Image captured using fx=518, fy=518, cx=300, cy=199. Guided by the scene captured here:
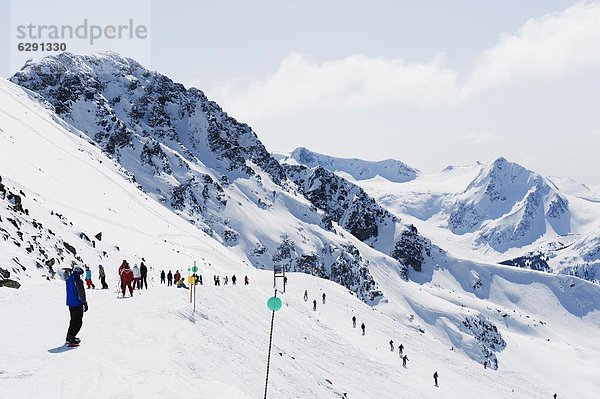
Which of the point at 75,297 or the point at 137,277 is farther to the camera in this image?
the point at 137,277

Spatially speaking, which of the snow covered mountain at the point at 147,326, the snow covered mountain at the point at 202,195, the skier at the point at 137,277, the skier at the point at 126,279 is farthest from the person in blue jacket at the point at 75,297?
the snow covered mountain at the point at 202,195

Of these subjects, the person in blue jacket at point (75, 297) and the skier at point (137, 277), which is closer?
the person in blue jacket at point (75, 297)

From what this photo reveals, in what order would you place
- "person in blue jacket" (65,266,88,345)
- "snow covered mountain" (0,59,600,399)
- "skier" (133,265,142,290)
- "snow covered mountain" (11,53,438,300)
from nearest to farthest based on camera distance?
"snow covered mountain" (0,59,600,399) → "person in blue jacket" (65,266,88,345) → "skier" (133,265,142,290) → "snow covered mountain" (11,53,438,300)

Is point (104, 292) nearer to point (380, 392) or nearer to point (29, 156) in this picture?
point (380, 392)

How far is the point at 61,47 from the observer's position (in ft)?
243

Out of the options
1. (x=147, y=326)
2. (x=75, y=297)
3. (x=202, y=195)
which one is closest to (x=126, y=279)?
(x=147, y=326)

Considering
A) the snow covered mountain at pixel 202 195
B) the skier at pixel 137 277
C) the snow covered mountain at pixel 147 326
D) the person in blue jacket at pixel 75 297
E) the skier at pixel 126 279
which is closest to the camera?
the snow covered mountain at pixel 147 326

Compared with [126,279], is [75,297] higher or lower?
higher

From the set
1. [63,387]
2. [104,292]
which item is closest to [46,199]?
[104,292]

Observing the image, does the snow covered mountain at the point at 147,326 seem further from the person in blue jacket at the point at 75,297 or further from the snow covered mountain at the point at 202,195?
the snow covered mountain at the point at 202,195

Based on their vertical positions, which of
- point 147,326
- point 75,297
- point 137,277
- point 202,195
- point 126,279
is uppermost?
point 75,297

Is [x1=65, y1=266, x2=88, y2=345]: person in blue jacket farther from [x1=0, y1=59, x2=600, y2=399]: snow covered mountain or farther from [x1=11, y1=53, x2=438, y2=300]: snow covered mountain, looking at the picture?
[x1=11, y1=53, x2=438, y2=300]: snow covered mountain

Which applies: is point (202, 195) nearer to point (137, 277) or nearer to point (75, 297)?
point (137, 277)

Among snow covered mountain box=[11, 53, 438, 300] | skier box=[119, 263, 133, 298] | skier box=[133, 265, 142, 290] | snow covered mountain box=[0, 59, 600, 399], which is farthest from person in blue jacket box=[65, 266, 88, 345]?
snow covered mountain box=[11, 53, 438, 300]
